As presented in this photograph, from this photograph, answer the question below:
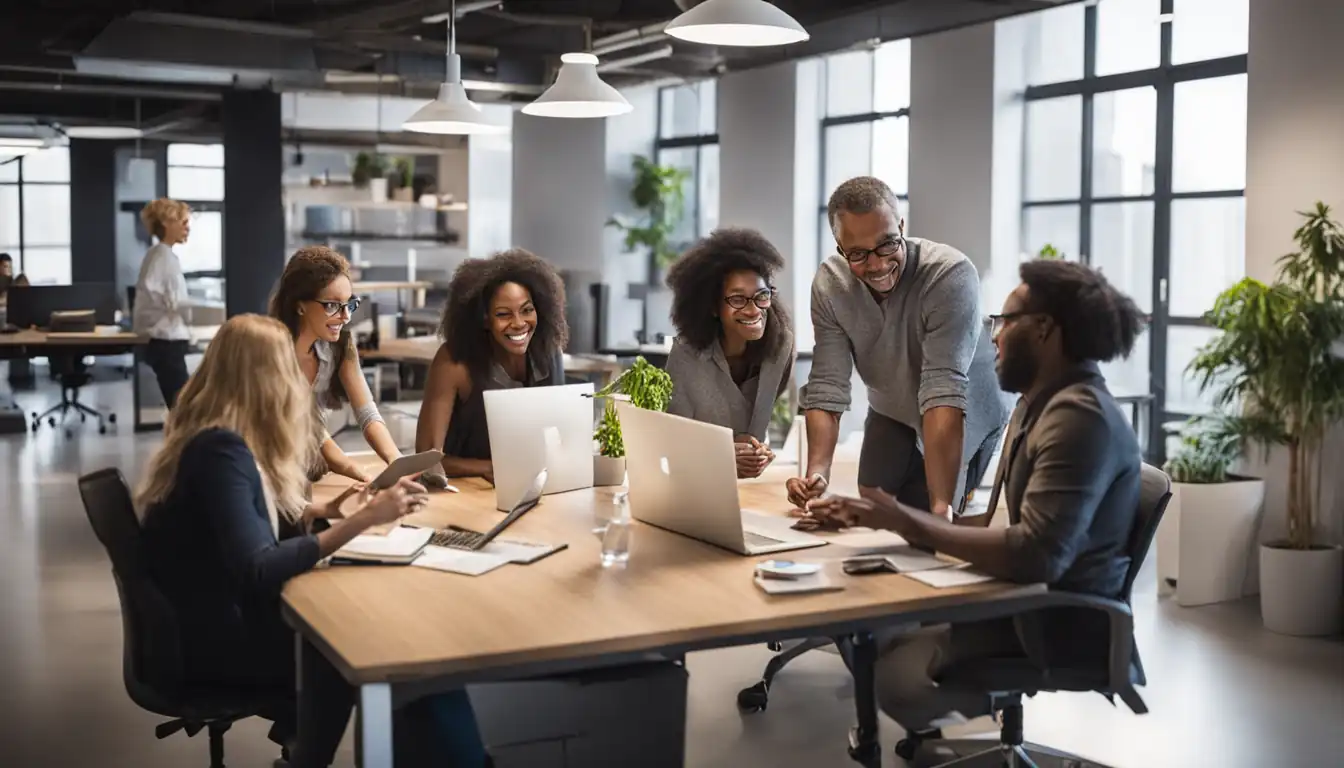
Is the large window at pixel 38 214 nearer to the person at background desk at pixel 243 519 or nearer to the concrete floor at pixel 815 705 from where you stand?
the concrete floor at pixel 815 705

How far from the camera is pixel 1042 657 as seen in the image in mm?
3166

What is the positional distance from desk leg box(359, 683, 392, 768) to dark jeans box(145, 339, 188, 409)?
848cm

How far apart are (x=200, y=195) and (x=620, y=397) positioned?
17713 millimetres

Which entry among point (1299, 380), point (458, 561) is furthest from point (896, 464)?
point (1299, 380)

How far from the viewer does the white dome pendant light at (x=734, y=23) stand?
400 centimetres

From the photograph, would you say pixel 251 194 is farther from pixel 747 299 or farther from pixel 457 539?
pixel 457 539

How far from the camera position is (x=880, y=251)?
12.3ft

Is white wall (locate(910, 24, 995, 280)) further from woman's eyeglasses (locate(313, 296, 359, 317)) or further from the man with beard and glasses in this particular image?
the man with beard and glasses

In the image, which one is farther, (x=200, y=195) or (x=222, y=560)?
(x=200, y=195)

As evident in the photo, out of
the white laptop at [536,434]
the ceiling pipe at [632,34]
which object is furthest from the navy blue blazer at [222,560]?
the ceiling pipe at [632,34]

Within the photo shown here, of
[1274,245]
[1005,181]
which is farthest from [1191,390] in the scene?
[1274,245]

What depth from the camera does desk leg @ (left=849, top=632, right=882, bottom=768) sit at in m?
3.04

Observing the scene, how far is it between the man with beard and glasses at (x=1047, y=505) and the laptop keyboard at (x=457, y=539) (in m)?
0.81

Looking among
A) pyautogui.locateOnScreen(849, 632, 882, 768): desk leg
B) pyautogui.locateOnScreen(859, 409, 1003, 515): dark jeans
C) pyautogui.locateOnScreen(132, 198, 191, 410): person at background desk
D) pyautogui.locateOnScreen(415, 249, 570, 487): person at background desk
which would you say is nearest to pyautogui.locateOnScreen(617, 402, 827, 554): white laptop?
pyautogui.locateOnScreen(849, 632, 882, 768): desk leg
